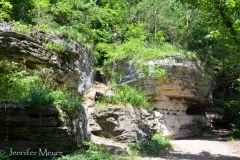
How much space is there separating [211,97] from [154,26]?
8.18 meters

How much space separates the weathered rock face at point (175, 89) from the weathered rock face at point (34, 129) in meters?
9.11

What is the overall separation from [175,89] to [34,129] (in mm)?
11208

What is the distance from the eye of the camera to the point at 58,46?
977cm

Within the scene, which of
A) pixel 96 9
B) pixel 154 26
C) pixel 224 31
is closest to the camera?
pixel 224 31

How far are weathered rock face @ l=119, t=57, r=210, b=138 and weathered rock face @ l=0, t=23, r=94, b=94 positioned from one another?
4.94 meters

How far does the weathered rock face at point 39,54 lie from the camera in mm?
8391

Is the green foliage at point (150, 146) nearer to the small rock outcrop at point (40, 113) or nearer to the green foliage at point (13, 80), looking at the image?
the small rock outcrop at point (40, 113)

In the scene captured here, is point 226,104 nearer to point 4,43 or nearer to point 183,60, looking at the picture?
point 183,60

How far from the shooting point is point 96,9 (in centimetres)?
1689

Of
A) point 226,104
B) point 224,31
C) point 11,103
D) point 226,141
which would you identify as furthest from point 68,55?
point 226,104

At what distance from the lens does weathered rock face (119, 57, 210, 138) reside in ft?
49.8

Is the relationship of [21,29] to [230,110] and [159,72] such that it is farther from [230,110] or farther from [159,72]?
[230,110]

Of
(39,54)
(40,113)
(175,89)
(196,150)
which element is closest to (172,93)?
(175,89)

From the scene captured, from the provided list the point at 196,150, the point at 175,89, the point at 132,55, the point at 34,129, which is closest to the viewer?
the point at 34,129
